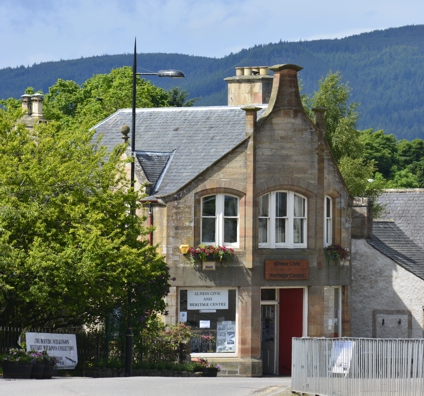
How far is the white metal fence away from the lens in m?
19.4

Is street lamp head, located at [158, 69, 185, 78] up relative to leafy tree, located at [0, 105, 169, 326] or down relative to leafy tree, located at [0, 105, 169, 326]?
up

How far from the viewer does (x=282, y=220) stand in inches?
1517

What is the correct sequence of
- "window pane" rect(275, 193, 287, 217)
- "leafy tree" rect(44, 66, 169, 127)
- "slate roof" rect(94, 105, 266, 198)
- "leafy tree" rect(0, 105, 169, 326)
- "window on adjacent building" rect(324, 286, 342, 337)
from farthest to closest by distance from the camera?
"leafy tree" rect(44, 66, 169, 127) < "slate roof" rect(94, 105, 266, 198) < "window on adjacent building" rect(324, 286, 342, 337) < "window pane" rect(275, 193, 287, 217) < "leafy tree" rect(0, 105, 169, 326)

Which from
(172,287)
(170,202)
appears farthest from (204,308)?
(170,202)

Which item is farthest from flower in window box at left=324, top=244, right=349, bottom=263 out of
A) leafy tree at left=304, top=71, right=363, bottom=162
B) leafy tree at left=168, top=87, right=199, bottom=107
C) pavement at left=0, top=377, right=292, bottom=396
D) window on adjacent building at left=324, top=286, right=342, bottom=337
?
leafy tree at left=168, top=87, right=199, bottom=107

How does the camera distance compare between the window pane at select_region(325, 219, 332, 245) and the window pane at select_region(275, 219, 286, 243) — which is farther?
the window pane at select_region(325, 219, 332, 245)

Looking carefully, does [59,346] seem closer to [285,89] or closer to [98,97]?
[285,89]

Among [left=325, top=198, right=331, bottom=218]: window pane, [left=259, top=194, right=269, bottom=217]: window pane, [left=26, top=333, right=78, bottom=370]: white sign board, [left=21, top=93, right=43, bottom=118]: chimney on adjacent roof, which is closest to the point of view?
[left=26, top=333, right=78, bottom=370]: white sign board

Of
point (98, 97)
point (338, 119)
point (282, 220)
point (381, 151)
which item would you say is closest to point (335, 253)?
point (282, 220)

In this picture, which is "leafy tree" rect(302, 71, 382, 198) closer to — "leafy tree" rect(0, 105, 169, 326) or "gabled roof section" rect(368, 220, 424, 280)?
"gabled roof section" rect(368, 220, 424, 280)

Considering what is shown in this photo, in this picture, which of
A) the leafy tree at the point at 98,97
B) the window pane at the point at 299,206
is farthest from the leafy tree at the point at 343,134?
the leafy tree at the point at 98,97

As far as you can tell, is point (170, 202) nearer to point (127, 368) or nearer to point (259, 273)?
point (259, 273)

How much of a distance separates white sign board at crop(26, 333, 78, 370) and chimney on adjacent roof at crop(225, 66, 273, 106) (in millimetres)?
15253

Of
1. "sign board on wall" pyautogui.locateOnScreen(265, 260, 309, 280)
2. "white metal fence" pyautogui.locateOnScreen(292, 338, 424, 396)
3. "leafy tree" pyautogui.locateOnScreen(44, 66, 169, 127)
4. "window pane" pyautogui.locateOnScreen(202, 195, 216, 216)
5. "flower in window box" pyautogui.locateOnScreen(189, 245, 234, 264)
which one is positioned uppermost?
"leafy tree" pyautogui.locateOnScreen(44, 66, 169, 127)
